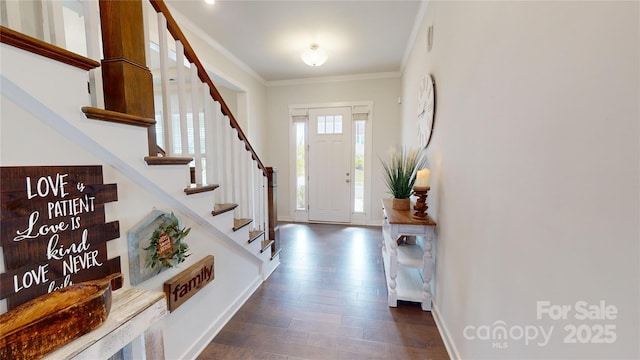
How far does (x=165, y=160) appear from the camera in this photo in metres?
1.22

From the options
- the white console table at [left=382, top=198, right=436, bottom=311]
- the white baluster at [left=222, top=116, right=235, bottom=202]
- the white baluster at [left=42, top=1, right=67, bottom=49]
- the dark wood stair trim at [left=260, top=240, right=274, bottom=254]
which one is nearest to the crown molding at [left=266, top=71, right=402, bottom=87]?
the white console table at [left=382, top=198, right=436, bottom=311]

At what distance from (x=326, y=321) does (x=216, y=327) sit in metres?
0.81

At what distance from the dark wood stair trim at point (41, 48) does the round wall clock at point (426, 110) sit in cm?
211

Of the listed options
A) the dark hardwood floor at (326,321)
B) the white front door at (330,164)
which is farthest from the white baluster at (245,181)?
the white front door at (330,164)

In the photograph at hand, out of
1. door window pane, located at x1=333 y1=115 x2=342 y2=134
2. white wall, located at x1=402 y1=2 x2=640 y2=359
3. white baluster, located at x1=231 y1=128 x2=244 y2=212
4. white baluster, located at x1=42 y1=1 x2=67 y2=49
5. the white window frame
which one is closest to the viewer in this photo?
white wall, located at x1=402 y1=2 x2=640 y2=359

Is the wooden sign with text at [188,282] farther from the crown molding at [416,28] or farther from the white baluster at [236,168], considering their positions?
the crown molding at [416,28]

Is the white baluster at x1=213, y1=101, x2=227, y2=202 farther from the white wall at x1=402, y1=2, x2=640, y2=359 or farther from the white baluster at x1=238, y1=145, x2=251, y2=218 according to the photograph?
the white wall at x1=402, y1=2, x2=640, y2=359

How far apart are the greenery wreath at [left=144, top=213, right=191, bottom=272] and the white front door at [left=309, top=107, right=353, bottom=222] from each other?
3.41m

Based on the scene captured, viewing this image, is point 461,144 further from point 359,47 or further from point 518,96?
point 359,47

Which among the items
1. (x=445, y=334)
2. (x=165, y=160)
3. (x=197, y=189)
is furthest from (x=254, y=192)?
(x=445, y=334)

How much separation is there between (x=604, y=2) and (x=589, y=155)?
387mm

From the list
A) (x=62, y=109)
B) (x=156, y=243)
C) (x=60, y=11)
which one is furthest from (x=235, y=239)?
(x=60, y=11)

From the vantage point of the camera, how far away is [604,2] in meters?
0.61

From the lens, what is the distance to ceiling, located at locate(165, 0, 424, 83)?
2410 mm
